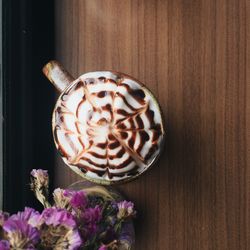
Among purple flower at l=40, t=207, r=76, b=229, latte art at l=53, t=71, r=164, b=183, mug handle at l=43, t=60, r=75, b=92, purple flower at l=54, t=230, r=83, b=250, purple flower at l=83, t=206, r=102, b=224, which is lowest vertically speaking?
purple flower at l=54, t=230, r=83, b=250

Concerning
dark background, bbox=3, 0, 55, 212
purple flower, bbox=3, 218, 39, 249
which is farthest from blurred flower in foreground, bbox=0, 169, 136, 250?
dark background, bbox=3, 0, 55, 212

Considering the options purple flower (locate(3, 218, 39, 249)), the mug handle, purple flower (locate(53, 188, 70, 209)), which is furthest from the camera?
the mug handle

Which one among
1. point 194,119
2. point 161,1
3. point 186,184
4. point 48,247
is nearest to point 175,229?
point 186,184

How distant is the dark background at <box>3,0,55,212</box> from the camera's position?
0.68 meters

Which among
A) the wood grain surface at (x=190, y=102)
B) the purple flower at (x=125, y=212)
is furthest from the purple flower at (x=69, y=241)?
the wood grain surface at (x=190, y=102)

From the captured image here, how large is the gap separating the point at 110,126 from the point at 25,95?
22 centimetres

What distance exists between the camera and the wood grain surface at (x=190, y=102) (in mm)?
655

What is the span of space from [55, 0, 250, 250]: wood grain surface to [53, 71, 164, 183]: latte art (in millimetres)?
125

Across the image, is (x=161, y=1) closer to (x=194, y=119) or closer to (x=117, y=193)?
(x=194, y=119)

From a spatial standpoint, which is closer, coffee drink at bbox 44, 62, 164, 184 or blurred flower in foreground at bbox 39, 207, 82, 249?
blurred flower in foreground at bbox 39, 207, 82, 249

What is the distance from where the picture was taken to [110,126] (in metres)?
0.56

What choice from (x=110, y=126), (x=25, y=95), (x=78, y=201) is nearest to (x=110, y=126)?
(x=110, y=126)

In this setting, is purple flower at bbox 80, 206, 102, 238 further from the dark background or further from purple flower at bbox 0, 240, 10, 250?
the dark background

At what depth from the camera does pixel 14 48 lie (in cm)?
68
